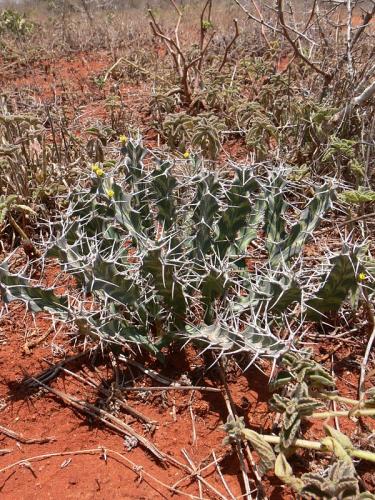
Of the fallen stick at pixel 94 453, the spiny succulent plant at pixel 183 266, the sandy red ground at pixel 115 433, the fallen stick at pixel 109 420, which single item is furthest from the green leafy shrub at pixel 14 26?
the fallen stick at pixel 94 453

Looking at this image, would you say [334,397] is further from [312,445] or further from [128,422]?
[128,422]

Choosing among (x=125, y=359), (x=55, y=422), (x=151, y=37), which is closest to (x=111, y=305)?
(x=125, y=359)

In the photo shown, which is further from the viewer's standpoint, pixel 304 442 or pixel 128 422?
pixel 128 422

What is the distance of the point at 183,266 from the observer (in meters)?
2.02

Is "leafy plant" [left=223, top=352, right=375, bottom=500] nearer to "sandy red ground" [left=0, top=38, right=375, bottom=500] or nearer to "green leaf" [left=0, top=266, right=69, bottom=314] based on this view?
"sandy red ground" [left=0, top=38, right=375, bottom=500]

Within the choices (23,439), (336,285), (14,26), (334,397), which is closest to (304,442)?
(334,397)

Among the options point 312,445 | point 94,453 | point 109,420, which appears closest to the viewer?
point 312,445

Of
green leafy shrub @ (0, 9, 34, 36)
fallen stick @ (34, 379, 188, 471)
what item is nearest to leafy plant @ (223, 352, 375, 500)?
fallen stick @ (34, 379, 188, 471)

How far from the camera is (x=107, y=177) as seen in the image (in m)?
2.18

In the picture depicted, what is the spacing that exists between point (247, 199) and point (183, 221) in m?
0.43

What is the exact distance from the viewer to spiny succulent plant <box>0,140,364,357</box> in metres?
1.84

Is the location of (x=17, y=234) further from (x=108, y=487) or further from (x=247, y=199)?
(x=108, y=487)

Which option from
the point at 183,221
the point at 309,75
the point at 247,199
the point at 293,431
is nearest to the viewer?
the point at 293,431

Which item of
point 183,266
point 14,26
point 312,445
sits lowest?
point 312,445
